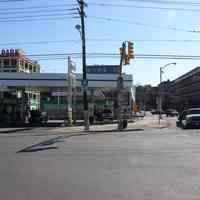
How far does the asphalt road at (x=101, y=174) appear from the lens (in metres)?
9.91

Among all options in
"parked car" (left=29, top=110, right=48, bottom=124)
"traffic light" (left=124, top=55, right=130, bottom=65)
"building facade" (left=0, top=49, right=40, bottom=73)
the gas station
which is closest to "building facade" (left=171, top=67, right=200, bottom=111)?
"building facade" (left=0, top=49, right=40, bottom=73)

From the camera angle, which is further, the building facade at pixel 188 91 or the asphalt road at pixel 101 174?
the building facade at pixel 188 91

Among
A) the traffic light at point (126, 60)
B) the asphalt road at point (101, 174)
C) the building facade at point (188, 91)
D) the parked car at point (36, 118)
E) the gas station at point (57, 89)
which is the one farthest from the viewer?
the building facade at point (188, 91)

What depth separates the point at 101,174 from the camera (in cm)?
1261

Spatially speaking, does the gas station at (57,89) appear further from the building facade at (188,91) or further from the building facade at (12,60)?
the building facade at (188,91)

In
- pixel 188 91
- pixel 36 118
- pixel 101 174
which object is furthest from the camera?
pixel 188 91

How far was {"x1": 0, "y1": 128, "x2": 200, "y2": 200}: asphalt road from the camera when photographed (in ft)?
32.5

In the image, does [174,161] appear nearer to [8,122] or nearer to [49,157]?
[49,157]

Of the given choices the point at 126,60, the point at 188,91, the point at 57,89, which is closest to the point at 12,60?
the point at 188,91

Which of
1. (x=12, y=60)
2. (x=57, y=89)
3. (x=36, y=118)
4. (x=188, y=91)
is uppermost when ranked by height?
(x=12, y=60)

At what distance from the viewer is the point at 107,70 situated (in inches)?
3000

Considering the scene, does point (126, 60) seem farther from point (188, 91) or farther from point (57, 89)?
point (188, 91)

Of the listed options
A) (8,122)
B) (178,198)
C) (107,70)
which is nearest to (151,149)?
(178,198)

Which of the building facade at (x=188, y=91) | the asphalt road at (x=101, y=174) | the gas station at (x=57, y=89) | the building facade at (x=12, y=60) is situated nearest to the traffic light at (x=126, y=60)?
the gas station at (x=57, y=89)
